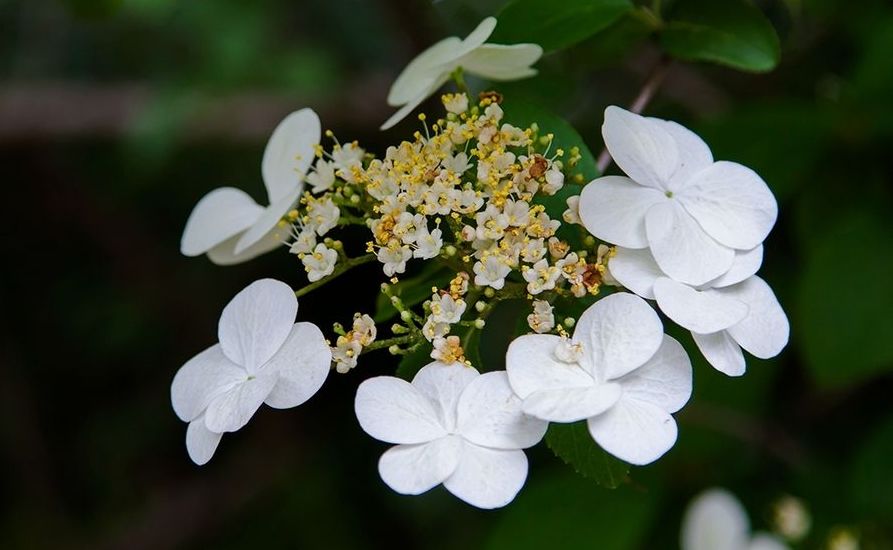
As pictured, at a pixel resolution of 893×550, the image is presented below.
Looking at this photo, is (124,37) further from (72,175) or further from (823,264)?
(823,264)

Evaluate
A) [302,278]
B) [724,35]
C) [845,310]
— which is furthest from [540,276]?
[302,278]

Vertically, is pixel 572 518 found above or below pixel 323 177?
below

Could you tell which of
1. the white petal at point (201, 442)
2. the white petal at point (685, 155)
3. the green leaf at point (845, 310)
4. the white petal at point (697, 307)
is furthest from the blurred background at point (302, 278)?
the white petal at point (201, 442)

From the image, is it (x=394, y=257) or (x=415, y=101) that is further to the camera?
(x=415, y=101)

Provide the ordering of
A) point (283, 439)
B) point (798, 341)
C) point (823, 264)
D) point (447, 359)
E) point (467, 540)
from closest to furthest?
point (447, 359), point (823, 264), point (798, 341), point (467, 540), point (283, 439)

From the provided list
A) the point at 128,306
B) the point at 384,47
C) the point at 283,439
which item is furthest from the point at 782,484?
the point at 128,306

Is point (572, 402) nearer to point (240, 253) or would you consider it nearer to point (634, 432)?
point (634, 432)

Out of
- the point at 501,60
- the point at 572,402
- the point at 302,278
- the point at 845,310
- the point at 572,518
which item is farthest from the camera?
the point at 302,278
